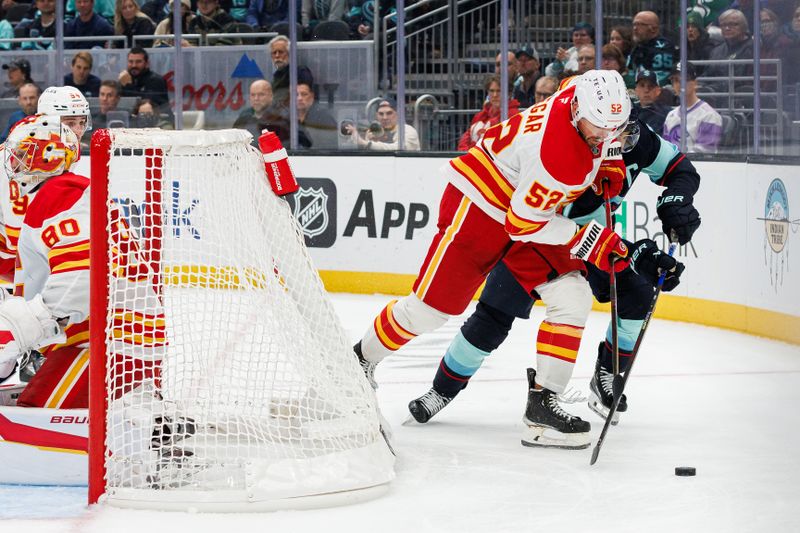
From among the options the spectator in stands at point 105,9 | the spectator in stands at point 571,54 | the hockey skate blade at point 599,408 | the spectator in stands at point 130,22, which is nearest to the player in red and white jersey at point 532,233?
the hockey skate blade at point 599,408

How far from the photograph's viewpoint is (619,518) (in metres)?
2.95

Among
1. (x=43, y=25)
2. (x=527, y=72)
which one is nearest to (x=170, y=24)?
(x=43, y=25)

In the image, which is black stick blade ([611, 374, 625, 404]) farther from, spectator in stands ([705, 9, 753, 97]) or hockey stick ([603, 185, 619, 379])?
spectator in stands ([705, 9, 753, 97])

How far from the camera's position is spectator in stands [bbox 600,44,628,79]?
6555mm

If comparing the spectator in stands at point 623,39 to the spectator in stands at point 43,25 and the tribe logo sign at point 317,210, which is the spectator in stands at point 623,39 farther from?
the spectator in stands at point 43,25

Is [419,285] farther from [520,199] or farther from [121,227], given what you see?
[121,227]

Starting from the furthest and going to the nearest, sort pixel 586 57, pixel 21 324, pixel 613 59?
pixel 586 57 → pixel 613 59 → pixel 21 324

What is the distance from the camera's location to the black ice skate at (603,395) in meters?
4.00

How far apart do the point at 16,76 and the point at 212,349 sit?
18.2 feet

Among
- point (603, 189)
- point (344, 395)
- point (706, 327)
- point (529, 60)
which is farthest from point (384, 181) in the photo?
point (344, 395)

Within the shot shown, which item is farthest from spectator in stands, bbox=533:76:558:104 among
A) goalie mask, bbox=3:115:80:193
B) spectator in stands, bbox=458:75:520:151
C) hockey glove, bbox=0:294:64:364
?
hockey glove, bbox=0:294:64:364

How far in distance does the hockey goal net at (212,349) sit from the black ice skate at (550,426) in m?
0.58

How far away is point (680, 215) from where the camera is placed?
379 centimetres

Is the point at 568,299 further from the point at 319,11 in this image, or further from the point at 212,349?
the point at 319,11
